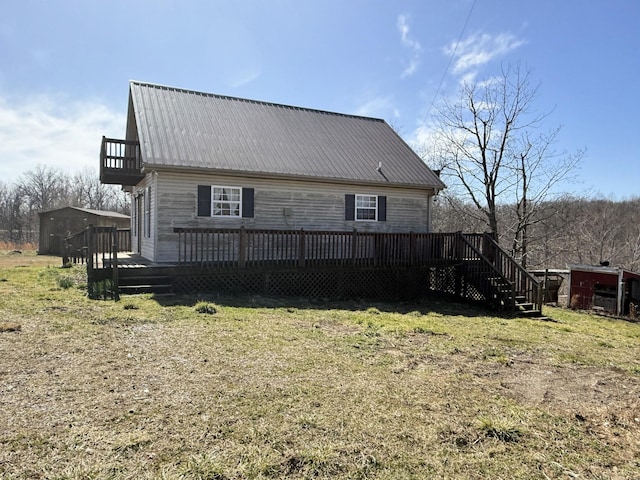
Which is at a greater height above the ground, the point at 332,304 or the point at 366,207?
the point at 366,207

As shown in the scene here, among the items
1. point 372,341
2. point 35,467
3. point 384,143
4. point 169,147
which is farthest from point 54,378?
point 384,143

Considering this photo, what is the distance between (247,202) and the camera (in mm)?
12180

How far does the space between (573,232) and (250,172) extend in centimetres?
3002

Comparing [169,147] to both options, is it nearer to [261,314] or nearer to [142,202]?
[142,202]

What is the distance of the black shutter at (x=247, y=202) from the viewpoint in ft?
39.8

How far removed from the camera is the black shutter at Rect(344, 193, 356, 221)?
44.6ft

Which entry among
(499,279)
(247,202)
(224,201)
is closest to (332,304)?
(247,202)

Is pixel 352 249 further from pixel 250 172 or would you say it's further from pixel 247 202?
pixel 250 172

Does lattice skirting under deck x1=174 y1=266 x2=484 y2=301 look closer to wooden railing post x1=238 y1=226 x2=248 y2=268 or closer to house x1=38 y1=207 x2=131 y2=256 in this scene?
wooden railing post x1=238 y1=226 x2=248 y2=268

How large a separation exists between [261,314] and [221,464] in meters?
5.48

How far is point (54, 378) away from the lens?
4.27 m

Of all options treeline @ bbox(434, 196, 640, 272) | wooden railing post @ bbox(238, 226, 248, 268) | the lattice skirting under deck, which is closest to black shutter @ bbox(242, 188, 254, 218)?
wooden railing post @ bbox(238, 226, 248, 268)

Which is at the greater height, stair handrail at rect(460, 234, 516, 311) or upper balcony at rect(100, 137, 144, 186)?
upper balcony at rect(100, 137, 144, 186)

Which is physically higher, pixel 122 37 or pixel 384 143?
pixel 122 37
